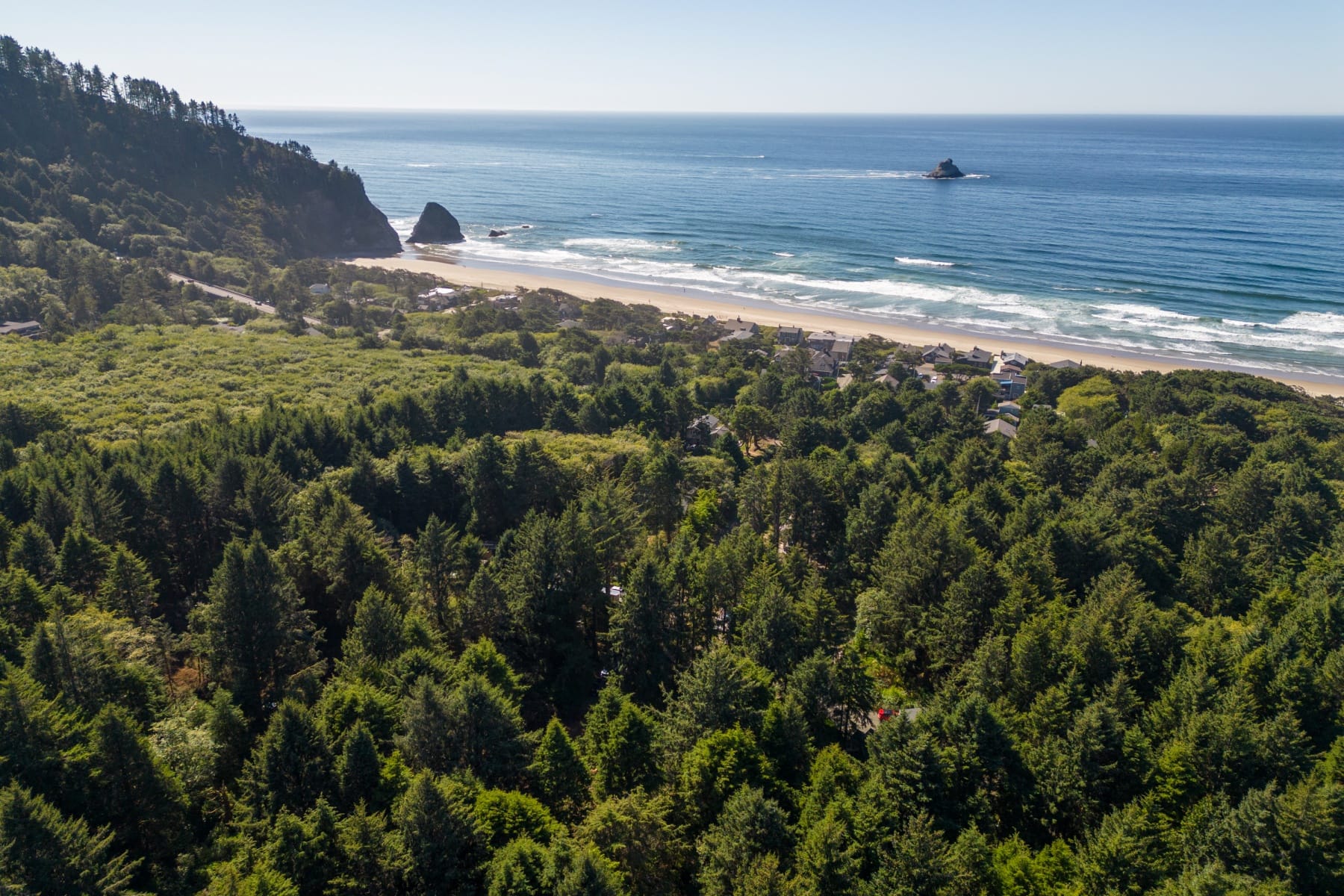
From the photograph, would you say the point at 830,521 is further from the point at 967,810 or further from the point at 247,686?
the point at 247,686

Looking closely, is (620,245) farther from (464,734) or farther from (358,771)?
(358,771)

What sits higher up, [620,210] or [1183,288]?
[620,210]

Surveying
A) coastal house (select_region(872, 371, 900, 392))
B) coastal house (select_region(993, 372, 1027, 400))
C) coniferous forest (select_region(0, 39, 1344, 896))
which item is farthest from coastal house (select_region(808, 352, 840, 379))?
coastal house (select_region(993, 372, 1027, 400))

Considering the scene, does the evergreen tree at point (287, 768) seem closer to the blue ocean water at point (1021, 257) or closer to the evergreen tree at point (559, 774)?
the evergreen tree at point (559, 774)

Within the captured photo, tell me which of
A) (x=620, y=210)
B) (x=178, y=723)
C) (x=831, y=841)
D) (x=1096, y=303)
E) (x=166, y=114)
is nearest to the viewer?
(x=831, y=841)

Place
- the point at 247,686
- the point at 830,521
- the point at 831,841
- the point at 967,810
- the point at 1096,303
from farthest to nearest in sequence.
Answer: the point at 1096,303, the point at 830,521, the point at 247,686, the point at 967,810, the point at 831,841

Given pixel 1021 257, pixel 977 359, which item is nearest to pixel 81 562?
pixel 977 359

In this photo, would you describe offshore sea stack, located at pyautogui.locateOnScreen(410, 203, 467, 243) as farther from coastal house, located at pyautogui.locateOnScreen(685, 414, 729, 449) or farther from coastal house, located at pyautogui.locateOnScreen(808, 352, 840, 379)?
coastal house, located at pyautogui.locateOnScreen(685, 414, 729, 449)

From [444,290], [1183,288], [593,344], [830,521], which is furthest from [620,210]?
[830,521]
